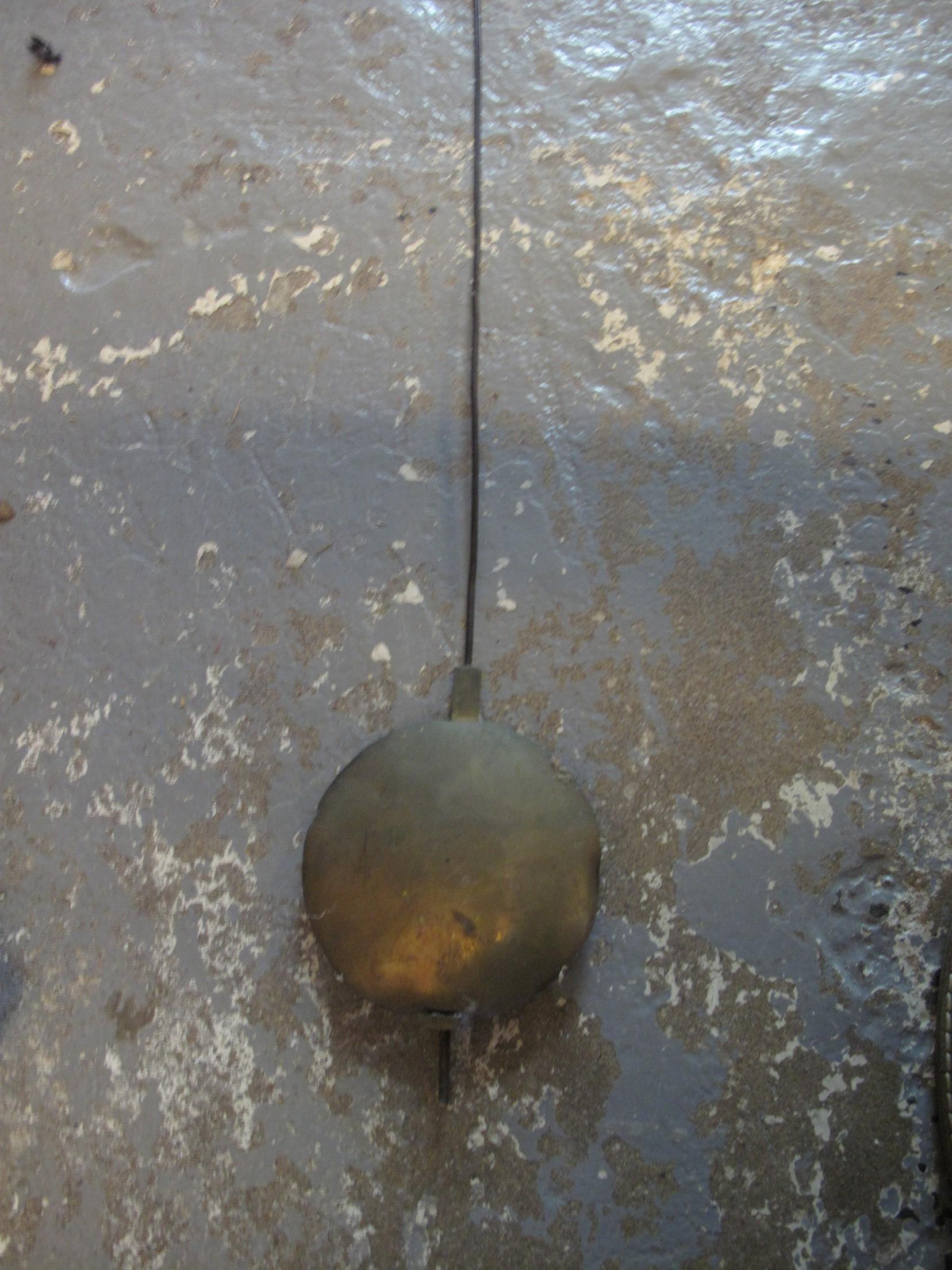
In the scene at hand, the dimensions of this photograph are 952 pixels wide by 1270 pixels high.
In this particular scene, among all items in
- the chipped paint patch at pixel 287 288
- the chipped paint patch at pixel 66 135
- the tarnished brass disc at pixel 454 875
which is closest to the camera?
the tarnished brass disc at pixel 454 875

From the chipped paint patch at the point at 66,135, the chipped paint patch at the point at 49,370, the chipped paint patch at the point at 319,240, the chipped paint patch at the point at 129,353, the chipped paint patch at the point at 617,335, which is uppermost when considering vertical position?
the chipped paint patch at the point at 66,135

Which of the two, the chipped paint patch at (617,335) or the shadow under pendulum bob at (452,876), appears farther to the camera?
the chipped paint patch at (617,335)

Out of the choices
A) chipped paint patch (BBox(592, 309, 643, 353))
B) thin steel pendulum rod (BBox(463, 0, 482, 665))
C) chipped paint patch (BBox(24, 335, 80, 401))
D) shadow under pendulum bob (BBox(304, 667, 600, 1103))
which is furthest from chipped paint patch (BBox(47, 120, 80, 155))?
shadow under pendulum bob (BBox(304, 667, 600, 1103))

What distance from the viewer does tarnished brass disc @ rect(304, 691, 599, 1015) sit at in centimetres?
73

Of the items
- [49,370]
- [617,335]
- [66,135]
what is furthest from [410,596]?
[66,135]

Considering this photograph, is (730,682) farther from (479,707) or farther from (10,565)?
(10,565)

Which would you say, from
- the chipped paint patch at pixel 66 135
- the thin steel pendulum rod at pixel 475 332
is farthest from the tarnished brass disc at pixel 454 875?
the chipped paint patch at pixel 66 135

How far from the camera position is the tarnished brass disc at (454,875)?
730 millimetres

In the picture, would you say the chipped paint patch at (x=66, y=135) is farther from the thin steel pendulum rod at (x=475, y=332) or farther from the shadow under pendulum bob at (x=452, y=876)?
the shadow under pendulum bob at (x=452, y=876)

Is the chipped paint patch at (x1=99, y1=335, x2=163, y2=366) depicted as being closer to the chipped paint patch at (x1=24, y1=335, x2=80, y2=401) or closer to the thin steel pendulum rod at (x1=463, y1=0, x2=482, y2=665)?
the chipped paint patch at (x1=24, y1=335, x2=80, y2=401)

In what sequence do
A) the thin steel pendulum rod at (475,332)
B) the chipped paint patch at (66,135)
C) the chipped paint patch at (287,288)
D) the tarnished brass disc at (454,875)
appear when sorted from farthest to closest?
the chipped paint patch at (66,135)
the chipped paint patch at (287,288)
the thin steel pendulum rod at (475,332)
the tarnished brass disc at (454,875)

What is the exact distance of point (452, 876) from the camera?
29.0 inches

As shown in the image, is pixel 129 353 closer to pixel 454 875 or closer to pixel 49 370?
pixel 49 370

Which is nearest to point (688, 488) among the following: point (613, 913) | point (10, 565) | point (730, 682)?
point (730, 682)
